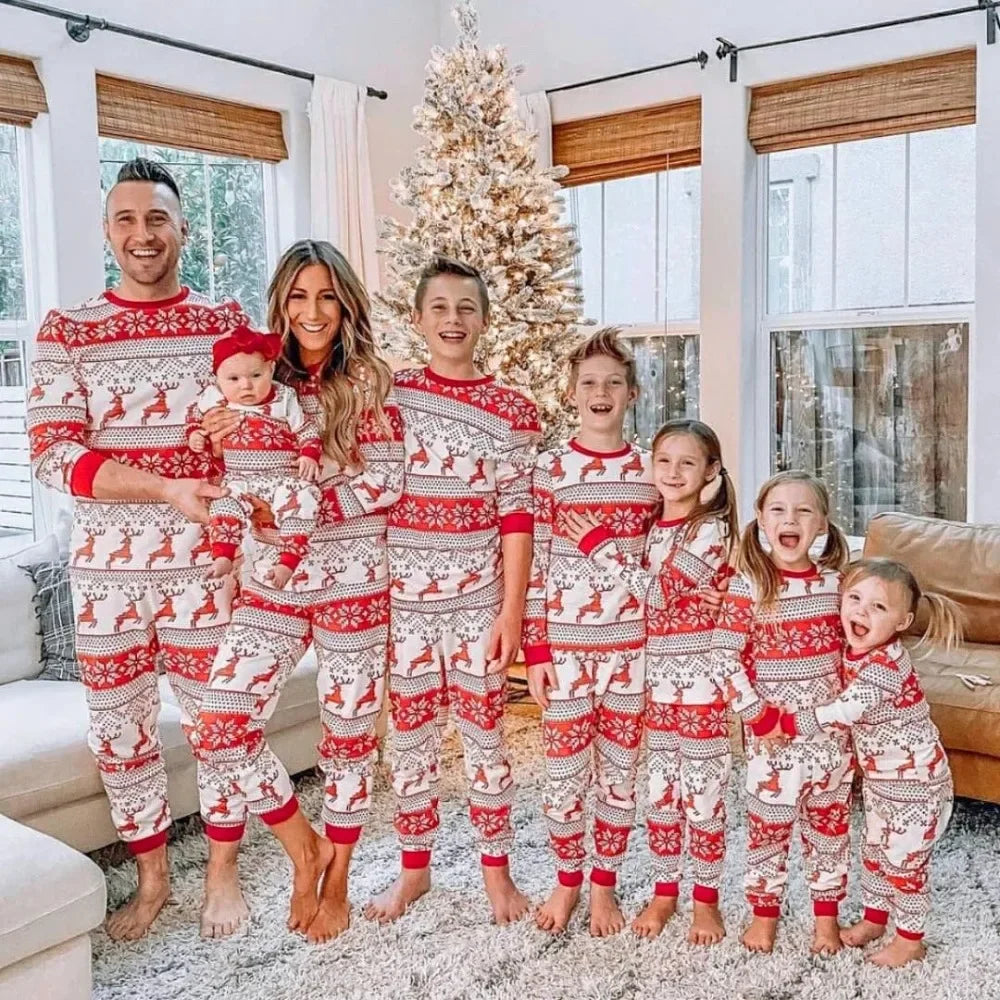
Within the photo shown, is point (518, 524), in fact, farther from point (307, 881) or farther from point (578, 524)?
point (307, 881)

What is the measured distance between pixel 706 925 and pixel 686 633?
2.09 ft

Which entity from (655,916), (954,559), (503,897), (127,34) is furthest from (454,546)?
(127,34)

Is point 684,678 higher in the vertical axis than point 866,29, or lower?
lower

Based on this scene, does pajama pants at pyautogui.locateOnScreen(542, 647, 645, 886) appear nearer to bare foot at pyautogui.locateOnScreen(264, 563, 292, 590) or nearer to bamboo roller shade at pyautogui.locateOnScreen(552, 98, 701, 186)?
bare foot at pyautogui.locateOnScreen(264, 563, 292, 590)

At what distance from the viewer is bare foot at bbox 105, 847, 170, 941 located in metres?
2.41

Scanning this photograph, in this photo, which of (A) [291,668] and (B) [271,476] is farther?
(A) [291,668]

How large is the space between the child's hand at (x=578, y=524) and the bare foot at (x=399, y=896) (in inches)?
34.7

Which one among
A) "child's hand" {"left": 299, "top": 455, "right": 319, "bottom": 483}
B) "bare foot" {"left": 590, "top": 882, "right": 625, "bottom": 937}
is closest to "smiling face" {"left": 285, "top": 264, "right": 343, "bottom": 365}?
"child's hand" {"left": 299, "top": 455, "right": 319, "bottom": 483}

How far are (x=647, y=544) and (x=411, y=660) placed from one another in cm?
57

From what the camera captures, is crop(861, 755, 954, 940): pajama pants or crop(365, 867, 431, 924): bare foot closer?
crop(861, 755, 954, 940): pajama pants

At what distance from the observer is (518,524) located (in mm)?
2336

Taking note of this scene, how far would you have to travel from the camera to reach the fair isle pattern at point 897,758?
2.11m

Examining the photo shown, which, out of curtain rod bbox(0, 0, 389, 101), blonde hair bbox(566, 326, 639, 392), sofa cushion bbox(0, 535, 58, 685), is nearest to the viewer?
blonde hair bbox(566, 326, 639, 392)

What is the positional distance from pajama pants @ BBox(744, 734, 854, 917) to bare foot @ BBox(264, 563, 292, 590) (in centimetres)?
101
